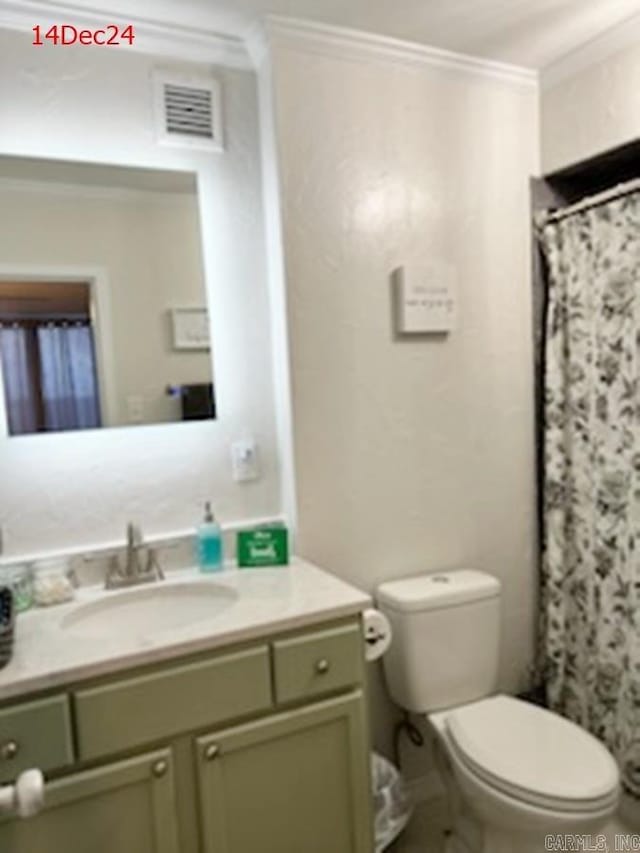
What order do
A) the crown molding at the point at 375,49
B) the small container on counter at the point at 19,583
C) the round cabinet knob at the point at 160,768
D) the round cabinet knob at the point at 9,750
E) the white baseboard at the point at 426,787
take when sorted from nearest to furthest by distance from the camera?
1. the round cabinet knob at the point at 9,750
2. the round cabinet knob at the point at 160,768
3. the small container on counter at the point at 19,583
4. the crown molding at the point at 375,49
5. the white baseboard at the point at 426,787

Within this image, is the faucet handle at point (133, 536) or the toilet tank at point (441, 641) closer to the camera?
the faucet handle at point (133, 536)

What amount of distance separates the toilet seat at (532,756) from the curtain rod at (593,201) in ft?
5.05

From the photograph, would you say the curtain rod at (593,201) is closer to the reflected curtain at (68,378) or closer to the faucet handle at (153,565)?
the reflected curtain at (68,378)

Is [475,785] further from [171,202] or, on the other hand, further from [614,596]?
[171,202]

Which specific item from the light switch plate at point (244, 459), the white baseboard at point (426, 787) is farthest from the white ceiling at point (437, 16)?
the white baseboard at point (426, 787)

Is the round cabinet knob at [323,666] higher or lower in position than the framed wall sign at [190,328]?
lower

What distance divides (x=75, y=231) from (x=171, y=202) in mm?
283

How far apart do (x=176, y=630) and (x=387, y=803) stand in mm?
911

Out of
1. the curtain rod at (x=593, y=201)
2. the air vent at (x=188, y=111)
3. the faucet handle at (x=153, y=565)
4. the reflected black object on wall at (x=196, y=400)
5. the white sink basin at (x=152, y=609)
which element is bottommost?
the white sink basin at (x=152, y=609)

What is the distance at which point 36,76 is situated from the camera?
164cm

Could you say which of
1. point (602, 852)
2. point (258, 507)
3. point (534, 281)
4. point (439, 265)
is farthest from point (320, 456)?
point (602, 852)

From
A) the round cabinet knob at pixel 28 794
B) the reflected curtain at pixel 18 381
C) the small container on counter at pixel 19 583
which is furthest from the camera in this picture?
the reflected curtain at pixel 18 381

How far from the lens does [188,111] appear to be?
5.91 ft

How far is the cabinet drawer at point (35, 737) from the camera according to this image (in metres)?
1.18
